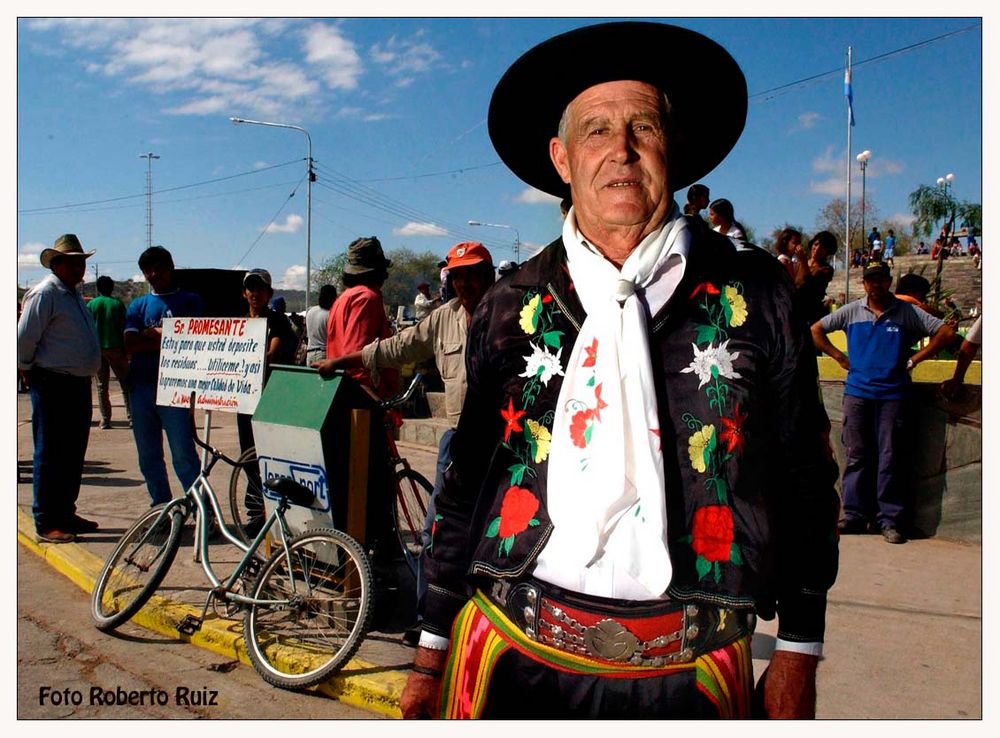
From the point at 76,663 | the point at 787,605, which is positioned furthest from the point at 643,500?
the point at 76,663

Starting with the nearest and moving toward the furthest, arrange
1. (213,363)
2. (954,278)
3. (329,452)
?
(329,452) → (213,363) → (954,278)

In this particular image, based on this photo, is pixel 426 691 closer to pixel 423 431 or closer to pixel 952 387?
pixel 952 387

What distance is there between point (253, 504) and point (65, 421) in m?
1.54

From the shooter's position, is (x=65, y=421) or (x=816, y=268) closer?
(x=65, y=421)

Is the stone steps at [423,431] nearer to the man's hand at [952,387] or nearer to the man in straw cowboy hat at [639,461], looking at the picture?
the man's hand at [952,387]

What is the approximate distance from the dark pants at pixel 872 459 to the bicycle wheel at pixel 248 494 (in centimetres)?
432

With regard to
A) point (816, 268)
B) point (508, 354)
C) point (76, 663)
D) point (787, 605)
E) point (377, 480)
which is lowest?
point (76, 663)

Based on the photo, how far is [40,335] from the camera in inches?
259

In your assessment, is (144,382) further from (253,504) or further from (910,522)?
(910,522)

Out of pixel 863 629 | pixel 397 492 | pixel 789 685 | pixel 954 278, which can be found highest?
pixel 954 278

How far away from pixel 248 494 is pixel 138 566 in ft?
4.06

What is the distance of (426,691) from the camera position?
206cm

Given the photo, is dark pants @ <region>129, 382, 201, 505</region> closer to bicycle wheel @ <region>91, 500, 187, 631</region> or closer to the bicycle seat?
bicycle wheel @ <region>91, 500, 187, 631</region>

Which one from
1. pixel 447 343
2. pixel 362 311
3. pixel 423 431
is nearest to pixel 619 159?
pixel 447 343
